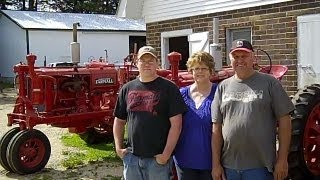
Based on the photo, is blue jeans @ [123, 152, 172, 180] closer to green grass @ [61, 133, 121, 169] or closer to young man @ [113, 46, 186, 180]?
young man @ [113, 46, 186, 180]

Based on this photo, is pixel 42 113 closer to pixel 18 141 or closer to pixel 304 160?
pixel 18 141

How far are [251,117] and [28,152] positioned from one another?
4.42 meters

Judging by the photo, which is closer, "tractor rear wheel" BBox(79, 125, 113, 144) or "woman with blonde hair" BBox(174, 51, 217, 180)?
"woman with blonde hair" BBox(174, 51, 217, 180)

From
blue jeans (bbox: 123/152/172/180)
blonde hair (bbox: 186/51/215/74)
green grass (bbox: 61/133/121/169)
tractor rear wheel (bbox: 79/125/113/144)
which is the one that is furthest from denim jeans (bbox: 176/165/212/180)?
tractor rear wheel (bbox: 79/125/113/144)

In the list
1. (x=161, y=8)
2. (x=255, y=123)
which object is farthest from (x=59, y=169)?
(x=161, y=8)

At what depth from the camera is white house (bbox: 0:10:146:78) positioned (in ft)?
87.9

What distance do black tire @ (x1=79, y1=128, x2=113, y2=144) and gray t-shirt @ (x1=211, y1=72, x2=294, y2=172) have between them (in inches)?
219

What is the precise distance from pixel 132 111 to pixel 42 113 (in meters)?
4.03

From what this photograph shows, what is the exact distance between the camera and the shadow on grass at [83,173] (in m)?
6.51

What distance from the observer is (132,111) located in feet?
11.1

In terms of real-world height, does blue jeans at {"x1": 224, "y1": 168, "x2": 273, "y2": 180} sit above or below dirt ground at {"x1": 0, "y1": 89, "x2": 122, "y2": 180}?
above

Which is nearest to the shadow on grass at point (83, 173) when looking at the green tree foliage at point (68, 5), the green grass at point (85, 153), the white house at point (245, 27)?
the green grass at point (85, 153)

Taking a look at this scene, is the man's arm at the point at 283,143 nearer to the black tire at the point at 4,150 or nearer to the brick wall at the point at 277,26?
the black tire at the point at 4,150

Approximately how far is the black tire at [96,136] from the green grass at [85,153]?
0.09m
